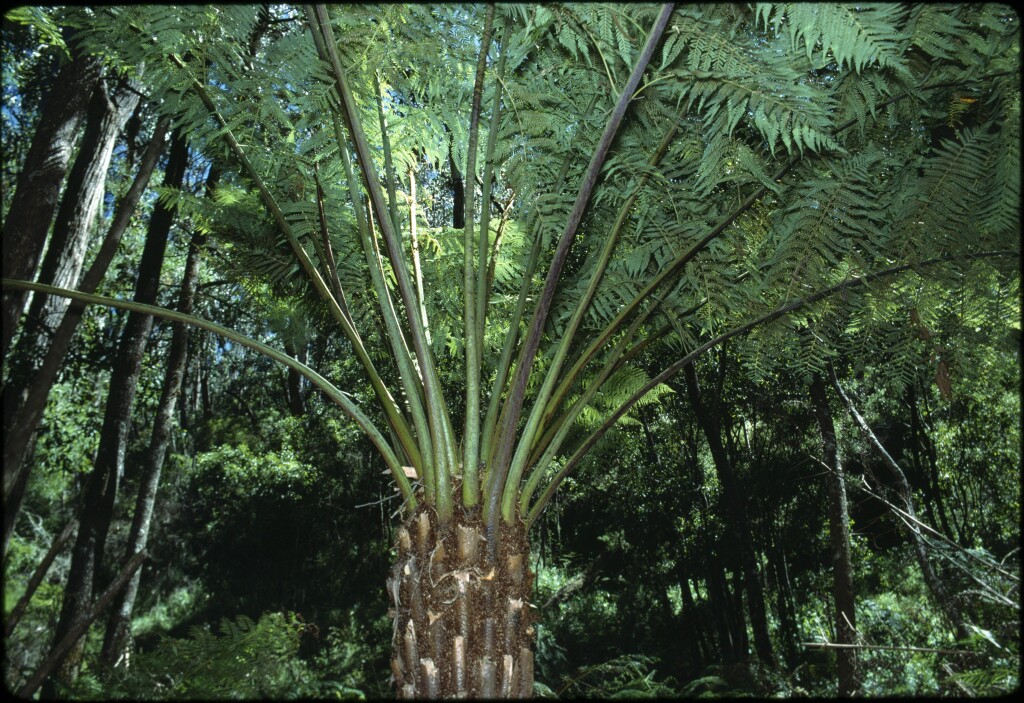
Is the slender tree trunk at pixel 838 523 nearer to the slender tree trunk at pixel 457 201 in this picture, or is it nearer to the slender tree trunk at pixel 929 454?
the slender tree trunk at pixel 929 454

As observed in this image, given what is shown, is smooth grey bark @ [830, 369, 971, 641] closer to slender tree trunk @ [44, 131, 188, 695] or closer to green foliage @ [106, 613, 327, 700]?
green foliage @ [106, 613, 327, 700]

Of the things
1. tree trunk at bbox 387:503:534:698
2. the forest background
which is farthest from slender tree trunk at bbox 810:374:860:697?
tree trunk at bbox 387:503:534:698

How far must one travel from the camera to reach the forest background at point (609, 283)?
1.00 meters

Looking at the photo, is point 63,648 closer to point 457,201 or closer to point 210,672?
point 210,672

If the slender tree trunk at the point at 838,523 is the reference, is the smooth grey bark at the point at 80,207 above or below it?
above

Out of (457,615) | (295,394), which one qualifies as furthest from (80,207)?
(295,394)

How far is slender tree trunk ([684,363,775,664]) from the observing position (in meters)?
2.83

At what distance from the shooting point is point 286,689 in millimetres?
1338

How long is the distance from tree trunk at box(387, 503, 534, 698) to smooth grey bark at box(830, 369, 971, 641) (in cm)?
123

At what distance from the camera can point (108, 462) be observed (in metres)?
2.90

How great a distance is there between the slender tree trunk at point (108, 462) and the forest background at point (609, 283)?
0.8 inches

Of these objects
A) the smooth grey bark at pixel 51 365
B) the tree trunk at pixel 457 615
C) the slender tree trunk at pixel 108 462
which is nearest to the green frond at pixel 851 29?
the tree trunk at pixel 457 615

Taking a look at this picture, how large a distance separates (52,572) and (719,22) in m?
5.08

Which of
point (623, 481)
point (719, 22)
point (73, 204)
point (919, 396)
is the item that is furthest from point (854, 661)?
point (73, 204)
